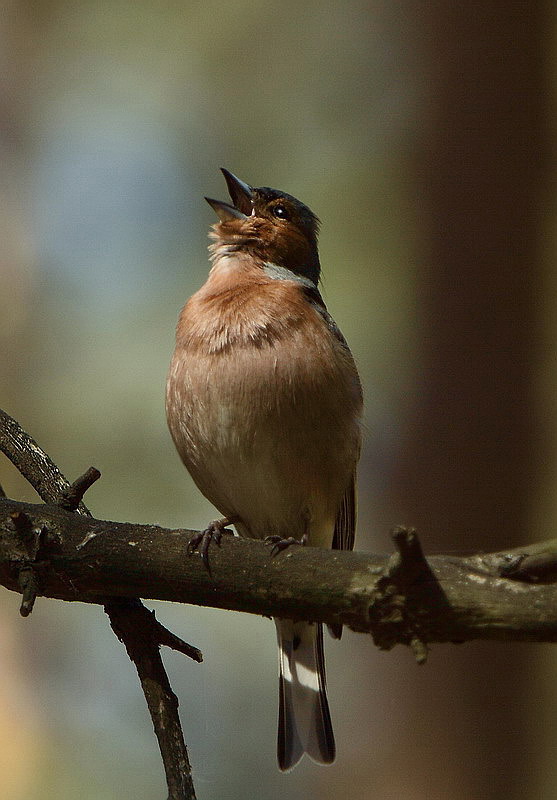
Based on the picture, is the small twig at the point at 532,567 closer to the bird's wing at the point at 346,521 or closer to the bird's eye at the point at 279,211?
the bird's wing at the point at 346,521

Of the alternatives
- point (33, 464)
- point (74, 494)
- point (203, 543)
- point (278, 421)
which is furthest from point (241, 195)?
point (203, 543)

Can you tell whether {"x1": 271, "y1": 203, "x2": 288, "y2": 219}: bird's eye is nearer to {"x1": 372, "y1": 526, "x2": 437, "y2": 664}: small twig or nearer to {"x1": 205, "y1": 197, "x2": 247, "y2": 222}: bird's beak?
{"x1": 205, "y1": 197, "x2": 247, "y2": 222}: bird's beak

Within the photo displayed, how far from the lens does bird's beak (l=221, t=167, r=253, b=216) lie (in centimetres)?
629

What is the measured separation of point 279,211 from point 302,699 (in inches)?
117

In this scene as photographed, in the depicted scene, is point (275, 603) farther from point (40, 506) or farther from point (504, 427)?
point (504, 427)

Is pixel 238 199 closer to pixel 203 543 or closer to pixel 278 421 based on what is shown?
pixel 278 421

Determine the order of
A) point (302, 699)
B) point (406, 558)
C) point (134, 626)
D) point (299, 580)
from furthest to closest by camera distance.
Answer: point (302, 699), point (134, 626), point (299, 580), point (406, 558)

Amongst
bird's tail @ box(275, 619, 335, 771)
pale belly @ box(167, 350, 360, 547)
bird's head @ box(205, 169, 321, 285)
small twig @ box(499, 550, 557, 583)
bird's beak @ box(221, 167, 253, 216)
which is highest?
bird's beak @ box(221, 167, 253, 216)

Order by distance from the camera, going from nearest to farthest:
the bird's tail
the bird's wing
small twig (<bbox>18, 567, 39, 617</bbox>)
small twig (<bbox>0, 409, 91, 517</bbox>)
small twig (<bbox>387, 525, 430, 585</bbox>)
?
small twig (<bbox>387, 525, 430, 585</bbox>), small twig (<bbox>18, 567, 39, 617</bbox>), small twig (<bbox>0, 409, 91, 517</bbox>), the bird's tail, the bird's wing

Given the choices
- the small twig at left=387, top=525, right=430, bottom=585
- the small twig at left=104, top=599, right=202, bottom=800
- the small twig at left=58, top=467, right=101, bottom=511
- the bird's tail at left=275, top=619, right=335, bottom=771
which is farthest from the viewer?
the bird's tail at left=275, top=619, right=335, bottom=771

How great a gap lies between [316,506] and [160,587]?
207 cm

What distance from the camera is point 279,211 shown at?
6293 millimetres

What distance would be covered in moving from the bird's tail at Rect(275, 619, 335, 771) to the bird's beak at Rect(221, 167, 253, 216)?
102 inches

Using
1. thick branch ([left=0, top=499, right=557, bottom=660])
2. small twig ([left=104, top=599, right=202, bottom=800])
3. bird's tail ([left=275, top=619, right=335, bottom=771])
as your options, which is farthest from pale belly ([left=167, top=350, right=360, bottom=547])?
small twig ([left=104, top=599, right=202, bottom=800])
